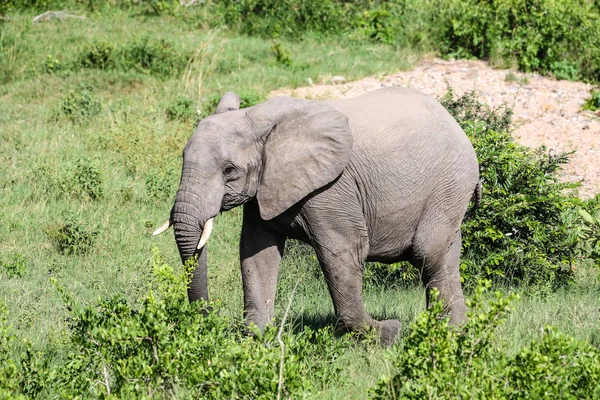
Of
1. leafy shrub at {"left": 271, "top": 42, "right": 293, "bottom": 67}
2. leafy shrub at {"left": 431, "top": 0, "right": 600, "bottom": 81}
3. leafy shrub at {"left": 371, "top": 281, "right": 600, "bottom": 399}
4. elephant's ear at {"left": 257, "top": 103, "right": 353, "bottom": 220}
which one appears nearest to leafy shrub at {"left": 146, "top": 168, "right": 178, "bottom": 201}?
elephant's ear at {"left": 257, "top": 103, "right": 353, "bottom": 220}

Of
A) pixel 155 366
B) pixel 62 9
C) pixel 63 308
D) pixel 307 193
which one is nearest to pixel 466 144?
pixel 307 193

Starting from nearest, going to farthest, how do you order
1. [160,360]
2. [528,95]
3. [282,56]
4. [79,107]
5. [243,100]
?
[160,360]
[243,100]
[79,107]
[528,95]
[282,56]

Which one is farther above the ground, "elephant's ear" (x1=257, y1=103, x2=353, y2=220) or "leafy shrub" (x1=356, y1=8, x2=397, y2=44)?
"elephant's ear" (x1=257, y1=103, x2=353, y2=220)

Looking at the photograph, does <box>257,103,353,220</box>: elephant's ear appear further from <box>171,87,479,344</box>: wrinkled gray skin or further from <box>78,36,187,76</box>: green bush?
<box>78,36,187,76</box>: green bush

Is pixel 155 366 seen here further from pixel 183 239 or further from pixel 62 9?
pixel 62 9

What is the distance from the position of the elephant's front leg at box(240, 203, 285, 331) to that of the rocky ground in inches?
205

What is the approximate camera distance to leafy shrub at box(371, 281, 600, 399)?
4230 millimetres

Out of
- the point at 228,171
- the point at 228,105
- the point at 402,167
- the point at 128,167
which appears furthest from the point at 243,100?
the point at 228,171

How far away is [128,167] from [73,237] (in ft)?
7.45

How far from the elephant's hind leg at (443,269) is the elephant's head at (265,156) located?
0.86 meters

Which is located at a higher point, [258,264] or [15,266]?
[258,264]

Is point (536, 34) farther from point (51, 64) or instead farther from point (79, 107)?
point (51, 64)

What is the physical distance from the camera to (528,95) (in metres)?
12.8

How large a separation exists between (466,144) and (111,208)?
165 inches
